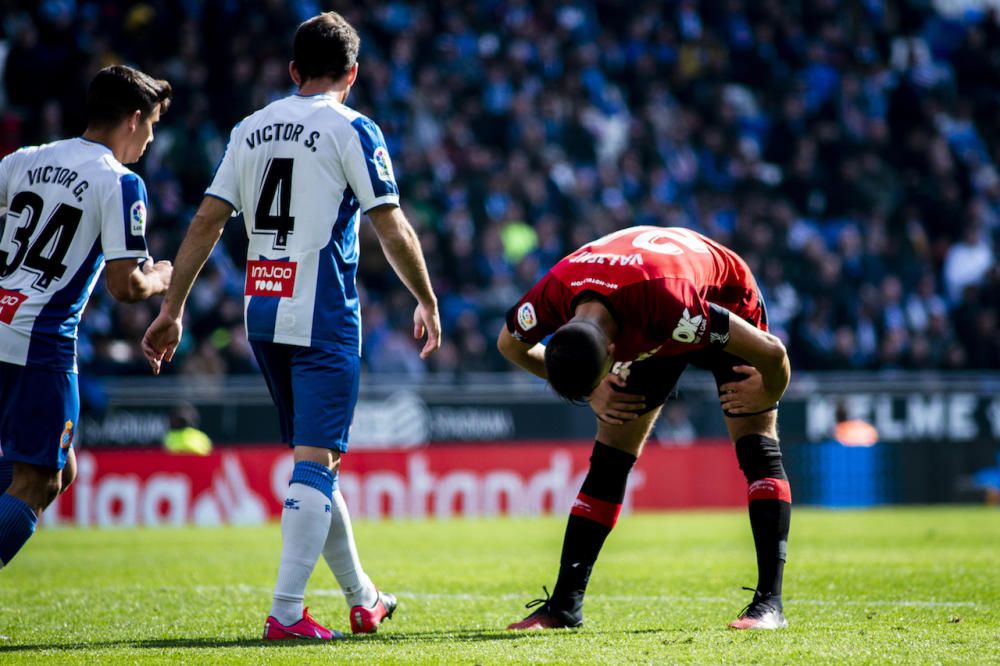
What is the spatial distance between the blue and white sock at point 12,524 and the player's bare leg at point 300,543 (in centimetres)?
103

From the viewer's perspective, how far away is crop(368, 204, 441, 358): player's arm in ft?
17.9

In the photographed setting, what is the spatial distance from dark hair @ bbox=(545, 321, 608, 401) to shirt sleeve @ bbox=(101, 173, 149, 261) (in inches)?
71.8

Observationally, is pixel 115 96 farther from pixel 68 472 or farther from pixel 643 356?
pixel 643 356

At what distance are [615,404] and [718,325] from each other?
2.11 ft

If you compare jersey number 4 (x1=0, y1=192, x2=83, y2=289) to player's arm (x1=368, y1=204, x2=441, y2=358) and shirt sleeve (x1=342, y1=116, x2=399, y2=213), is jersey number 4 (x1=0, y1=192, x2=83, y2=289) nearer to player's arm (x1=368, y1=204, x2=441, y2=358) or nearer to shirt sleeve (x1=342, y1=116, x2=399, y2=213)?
shirt sleeve (x1=342, y1=116, x2=399, y2=213)

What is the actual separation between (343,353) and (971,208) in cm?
1860

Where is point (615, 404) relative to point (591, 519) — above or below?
above

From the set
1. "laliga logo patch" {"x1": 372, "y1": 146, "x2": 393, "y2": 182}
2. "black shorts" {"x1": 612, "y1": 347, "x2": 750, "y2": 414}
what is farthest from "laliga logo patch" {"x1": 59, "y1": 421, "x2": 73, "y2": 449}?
"black shorts" {"x1": 612, "y1": 347, "x2": 750, "y2": 414}

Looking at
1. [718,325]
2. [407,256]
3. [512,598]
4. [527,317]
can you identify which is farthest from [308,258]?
[512,598]

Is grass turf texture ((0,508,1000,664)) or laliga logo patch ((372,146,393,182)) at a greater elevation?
laliga logo patch ((372,146,393,182))

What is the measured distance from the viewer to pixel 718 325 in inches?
205

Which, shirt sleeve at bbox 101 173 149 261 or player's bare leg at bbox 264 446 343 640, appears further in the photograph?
shirt sleeve at bbox 101 173 149 261

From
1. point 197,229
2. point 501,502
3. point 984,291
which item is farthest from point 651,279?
point 984,291

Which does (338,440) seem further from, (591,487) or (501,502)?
(501,502)
